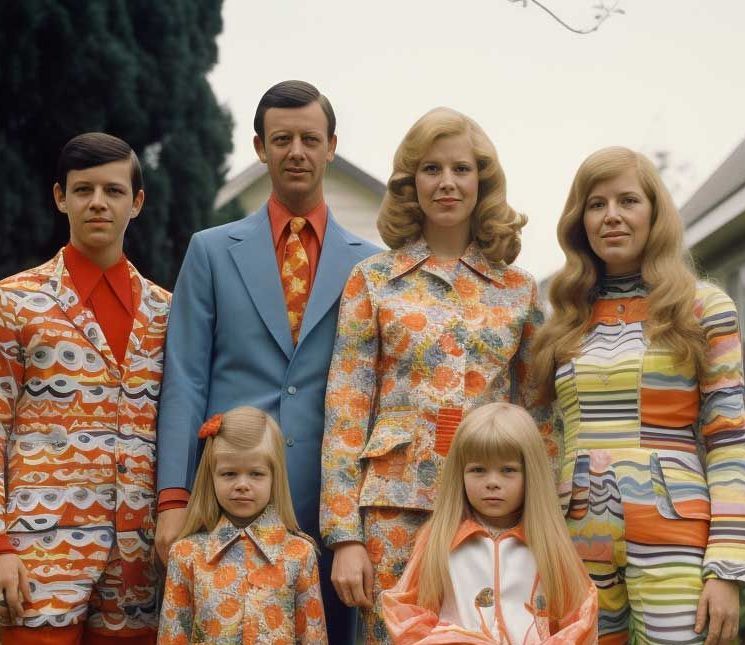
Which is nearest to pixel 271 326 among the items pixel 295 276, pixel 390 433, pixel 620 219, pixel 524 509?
pixel 295 276

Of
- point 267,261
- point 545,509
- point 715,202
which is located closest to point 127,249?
point 715,202

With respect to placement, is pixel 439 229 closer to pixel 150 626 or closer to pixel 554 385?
pixel 554 385

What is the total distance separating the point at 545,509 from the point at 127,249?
37.0 feet

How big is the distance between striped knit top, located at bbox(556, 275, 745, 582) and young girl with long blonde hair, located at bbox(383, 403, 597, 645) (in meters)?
0.19

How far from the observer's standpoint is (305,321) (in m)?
4.34

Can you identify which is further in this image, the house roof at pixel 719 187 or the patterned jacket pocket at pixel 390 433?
the house roof at pixel 719 187

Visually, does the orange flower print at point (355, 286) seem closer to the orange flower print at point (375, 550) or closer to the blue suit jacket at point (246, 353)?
the blue suit jacket at point (246, 353)

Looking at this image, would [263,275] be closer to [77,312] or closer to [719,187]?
[77,312]

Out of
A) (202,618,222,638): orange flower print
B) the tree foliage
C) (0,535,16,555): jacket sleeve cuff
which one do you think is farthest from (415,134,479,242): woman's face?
the tree foliage

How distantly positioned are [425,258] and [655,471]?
40.6 inches

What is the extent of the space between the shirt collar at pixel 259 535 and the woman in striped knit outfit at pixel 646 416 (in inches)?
34.6

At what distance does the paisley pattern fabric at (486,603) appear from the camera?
362 centimetres

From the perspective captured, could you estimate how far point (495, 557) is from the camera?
378 centimetres

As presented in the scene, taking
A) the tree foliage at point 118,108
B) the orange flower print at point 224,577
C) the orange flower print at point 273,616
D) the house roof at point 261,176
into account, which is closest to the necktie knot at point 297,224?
the orange flower print at point 224,577
